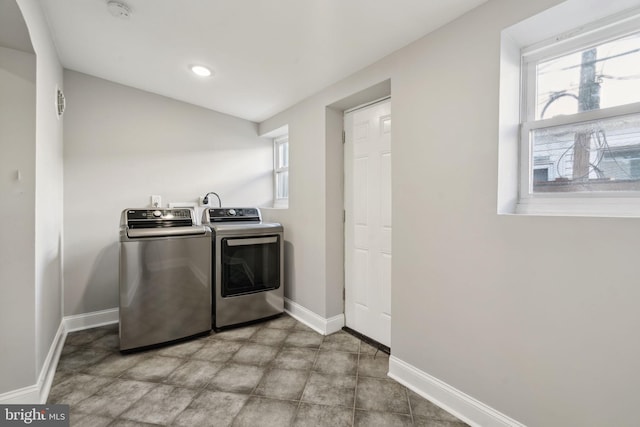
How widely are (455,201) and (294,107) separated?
2.00 m

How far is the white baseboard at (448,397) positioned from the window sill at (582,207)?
1024 millimetres

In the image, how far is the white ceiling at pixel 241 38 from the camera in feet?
5.11

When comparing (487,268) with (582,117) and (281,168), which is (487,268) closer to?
(582,117)

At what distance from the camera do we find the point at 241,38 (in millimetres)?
1854

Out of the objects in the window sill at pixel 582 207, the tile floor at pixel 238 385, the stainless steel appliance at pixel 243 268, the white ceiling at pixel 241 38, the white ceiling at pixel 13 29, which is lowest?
the tile floor at pixel 238 385

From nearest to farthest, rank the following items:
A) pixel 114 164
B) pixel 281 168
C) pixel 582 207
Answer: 1. pixel 582 207
2. pixel 114 164
3. pixel 281 168

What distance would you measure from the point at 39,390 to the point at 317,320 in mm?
1857

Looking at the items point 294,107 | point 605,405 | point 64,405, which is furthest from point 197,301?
point 605,405

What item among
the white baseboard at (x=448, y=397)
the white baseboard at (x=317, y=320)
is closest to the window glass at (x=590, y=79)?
the white baseboard at (x=448, y=397)

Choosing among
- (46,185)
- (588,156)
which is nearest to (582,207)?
(588,156)

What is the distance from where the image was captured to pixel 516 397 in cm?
131

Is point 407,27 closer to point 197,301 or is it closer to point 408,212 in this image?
point 408,212

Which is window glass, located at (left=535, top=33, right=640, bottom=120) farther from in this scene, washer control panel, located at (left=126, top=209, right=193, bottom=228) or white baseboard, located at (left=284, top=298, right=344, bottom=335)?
washer control panel, located at (left=126, top=209, right=193, bottom=228)

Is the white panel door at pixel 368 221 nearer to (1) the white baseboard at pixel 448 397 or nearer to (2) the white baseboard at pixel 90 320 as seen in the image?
(1) the white baseboard at pixel 448 397
